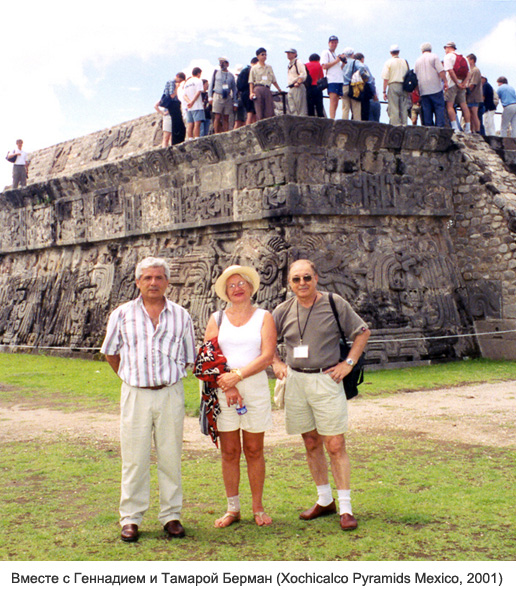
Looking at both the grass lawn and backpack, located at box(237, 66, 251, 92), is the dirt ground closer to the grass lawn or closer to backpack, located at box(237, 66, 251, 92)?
the grass lawn

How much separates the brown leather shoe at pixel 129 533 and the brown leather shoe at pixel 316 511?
92 cm

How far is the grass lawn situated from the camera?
371 centimetres

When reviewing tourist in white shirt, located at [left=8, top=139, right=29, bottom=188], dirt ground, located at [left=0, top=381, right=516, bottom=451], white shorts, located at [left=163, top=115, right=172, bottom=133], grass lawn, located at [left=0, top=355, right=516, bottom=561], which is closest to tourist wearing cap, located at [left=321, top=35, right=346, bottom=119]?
white shorts, located at [left=163, top=115, right=172, bottom=133]

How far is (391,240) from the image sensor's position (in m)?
11.6

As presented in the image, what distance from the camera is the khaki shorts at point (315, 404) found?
13.8 feet

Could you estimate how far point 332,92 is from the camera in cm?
1148

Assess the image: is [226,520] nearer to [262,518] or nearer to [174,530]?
[262,518]

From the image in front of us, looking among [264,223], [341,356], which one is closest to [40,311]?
[264,223]

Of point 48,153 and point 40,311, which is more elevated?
point 48,153

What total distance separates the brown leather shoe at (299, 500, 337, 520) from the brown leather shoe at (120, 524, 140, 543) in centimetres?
92

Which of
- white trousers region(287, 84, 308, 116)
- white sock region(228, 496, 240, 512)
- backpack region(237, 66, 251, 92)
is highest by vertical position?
backpack region(237, 66, 251, 92)

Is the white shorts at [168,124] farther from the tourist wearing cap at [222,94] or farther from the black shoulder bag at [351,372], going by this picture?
the black shoulder bag at [351,372]
